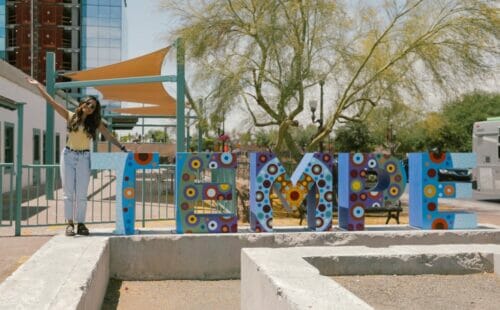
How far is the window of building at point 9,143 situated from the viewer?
56.6 feet

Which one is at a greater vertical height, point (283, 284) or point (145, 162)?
point (145, 162)

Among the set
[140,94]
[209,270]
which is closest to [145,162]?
[209,270]

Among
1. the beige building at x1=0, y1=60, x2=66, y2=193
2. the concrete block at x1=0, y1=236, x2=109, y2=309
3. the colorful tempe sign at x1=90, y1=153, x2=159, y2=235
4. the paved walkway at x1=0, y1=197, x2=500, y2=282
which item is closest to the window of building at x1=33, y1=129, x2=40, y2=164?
the beige building at x1=0, y1=60, x2=66, y2=193

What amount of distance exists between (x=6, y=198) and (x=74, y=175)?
32.7 feet

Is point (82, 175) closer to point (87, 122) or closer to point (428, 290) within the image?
point (87, 122)

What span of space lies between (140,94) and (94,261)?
14125mm

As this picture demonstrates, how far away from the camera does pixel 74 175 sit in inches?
246

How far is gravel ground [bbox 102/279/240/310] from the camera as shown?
5.61 m

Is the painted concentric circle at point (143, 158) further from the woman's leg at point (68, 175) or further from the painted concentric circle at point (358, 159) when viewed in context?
the painted concentric circle at point (358, 159)

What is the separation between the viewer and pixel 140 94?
1839 cm

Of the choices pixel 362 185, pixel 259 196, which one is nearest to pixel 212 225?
pixel 259 196

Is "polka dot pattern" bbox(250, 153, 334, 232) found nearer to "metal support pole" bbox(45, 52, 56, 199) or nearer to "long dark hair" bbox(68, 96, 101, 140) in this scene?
"long dark hair" bbox(68, 96, 101, 140)

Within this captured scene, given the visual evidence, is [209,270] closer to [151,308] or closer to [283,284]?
[151,308]

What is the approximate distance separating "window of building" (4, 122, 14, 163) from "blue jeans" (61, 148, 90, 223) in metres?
12.2
